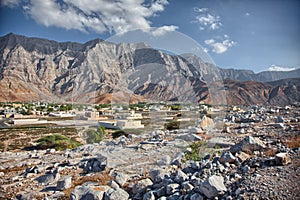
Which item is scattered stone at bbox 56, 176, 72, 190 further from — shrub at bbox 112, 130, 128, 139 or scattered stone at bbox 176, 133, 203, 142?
shrub at bbox 112, 130, 128, 139

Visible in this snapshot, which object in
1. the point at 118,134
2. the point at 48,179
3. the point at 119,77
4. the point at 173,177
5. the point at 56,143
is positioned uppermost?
the point at 119,77

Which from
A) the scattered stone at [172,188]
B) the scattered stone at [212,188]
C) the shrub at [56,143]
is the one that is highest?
the scattered stone at [212,188]

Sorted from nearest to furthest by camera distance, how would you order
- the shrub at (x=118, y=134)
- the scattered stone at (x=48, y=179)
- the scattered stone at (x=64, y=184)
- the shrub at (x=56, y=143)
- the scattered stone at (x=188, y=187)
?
the scattered stone at (x=188, y=187) → the scattered stone at (x=64, y=184) → the scattered stone at (x=48, y=179) → the shrub at (x=56, y=143) → the shrub at (x=118, y=134)

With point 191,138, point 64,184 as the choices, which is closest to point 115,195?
point 64,184

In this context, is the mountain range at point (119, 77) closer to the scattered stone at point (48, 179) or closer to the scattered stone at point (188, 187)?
the scattered stone at point (48, 179)

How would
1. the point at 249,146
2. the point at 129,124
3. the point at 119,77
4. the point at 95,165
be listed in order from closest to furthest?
the point at 249,146 < the point at 95,165 < the point at 119,77 < the point at 129,124

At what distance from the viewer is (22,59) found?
424 ft

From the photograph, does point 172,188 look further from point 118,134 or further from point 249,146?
point 118,134

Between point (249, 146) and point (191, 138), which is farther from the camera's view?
point (191, 138)

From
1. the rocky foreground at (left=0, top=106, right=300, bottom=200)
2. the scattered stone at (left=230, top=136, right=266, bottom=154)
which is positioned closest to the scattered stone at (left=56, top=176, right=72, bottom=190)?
the rocky foreground at (left=0, top=106, right=300, bottom=200)

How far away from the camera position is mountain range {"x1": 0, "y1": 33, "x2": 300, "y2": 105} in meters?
8.34

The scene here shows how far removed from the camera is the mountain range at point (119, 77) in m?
8.34

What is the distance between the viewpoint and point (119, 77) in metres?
9.52

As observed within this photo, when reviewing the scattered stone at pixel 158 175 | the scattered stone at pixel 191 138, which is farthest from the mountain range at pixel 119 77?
the scattered stone at pixel 158 175
